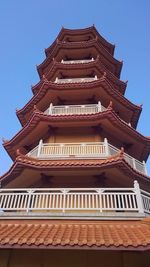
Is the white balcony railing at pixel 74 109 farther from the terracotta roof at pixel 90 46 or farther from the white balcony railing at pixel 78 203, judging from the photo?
the terracotta roof at pixel 90 46

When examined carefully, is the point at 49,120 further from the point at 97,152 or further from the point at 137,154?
the point at 137,154

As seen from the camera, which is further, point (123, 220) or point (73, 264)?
point (123, 220)

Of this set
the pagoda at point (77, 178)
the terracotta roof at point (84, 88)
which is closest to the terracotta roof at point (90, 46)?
the pagoda at point (77, 178)

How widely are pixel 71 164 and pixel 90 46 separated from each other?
1240 centimetres

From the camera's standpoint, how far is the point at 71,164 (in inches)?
442

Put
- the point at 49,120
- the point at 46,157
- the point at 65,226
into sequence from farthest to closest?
1. the point at 49,120
2. the point at 46,157
3. the point at 65,226

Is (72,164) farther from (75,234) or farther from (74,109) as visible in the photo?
(74,109)

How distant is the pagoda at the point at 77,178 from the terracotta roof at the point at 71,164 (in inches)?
1.7

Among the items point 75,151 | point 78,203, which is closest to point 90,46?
point 75,151

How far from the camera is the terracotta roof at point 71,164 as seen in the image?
10867 mm

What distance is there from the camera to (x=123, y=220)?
865 centimetres

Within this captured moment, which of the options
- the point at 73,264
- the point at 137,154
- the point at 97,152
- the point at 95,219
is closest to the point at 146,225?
the point at 95,219

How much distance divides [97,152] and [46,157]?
245 cm

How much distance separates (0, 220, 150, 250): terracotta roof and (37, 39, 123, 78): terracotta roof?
15339mm
